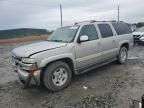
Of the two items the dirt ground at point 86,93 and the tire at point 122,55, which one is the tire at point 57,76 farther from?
the tire at point 122,55

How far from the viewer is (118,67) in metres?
7.42

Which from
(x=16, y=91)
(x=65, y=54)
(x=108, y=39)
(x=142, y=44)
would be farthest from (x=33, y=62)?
(x=142, y=44)

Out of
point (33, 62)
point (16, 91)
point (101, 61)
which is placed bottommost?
point (16, 91)

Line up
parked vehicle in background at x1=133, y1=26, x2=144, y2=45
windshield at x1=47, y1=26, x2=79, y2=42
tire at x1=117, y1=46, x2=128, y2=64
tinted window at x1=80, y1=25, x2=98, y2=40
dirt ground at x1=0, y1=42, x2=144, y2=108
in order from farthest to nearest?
parked vehicle in background at x1=133, y1=26, x2=144, y2=45 < tire at x1=117, y1=46, x2=128, y2=64 < tinted window at x1=80, y1=25, x2=98, y2=40 < windshield at x1=47, y1=26, x2=79, y2=42 < dirt ground at x1=0, y1=42, x2=144, y2=108

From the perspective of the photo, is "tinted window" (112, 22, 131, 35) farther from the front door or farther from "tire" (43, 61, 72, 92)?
"tire" (43, 61, 72, 92)

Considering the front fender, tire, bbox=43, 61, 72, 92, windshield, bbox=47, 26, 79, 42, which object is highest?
windshield, bbox=47, 26, 79, 42

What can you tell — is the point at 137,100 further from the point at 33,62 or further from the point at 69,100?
the point at 33,62

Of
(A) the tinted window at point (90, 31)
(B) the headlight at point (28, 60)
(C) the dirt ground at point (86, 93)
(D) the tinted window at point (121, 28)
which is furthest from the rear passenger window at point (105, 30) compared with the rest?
(B) the headlight at point (28, 60)

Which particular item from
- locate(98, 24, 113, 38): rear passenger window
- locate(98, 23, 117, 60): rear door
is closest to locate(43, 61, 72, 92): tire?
locate(98, 23, 117, 60): rear door

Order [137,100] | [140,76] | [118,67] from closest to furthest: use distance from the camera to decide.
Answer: [137,100], [140,76], [118,67]

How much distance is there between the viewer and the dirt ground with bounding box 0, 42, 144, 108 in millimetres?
4348

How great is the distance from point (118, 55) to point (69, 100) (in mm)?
3751

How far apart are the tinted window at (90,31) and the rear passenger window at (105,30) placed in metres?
0.37

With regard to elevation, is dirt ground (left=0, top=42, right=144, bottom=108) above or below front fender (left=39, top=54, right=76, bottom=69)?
below
